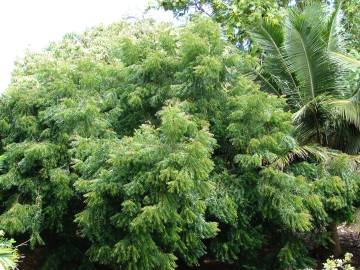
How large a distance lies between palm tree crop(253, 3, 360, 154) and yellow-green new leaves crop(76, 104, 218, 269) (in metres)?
3.38

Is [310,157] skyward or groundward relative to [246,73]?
groundward

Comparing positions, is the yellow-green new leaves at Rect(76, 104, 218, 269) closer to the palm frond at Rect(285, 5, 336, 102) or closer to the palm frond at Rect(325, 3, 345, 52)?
the palm frond at Rect(285, 5, 336, 102)

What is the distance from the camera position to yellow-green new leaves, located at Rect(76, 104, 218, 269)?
18.8ft

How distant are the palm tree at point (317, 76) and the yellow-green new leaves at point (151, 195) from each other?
3.38 meters

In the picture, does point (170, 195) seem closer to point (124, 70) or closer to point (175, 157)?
point (175, 157)

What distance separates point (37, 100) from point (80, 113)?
4.07ft

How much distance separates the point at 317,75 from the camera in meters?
8.99

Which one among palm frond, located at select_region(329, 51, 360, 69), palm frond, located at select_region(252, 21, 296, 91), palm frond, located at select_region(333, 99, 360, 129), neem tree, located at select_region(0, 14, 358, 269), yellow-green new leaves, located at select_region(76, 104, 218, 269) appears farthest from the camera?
palm frond, located at select_region(252, 21, 296, 91)

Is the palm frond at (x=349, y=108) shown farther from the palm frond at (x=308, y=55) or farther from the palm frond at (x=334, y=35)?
the palm frond at (x=334, y=35)

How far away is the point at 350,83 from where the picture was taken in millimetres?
9055

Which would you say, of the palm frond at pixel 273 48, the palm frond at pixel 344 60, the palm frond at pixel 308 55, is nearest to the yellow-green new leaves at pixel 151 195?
the palm frond at pixel 344 60

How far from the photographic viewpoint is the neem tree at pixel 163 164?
5977 mm

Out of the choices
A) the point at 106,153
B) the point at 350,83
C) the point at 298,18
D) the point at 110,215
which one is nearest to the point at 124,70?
the point at 106,153

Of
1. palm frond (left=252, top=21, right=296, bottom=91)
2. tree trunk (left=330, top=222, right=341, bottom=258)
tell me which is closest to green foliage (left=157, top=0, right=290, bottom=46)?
palm frond (left=252, top=21, right=296, bottom=91)
